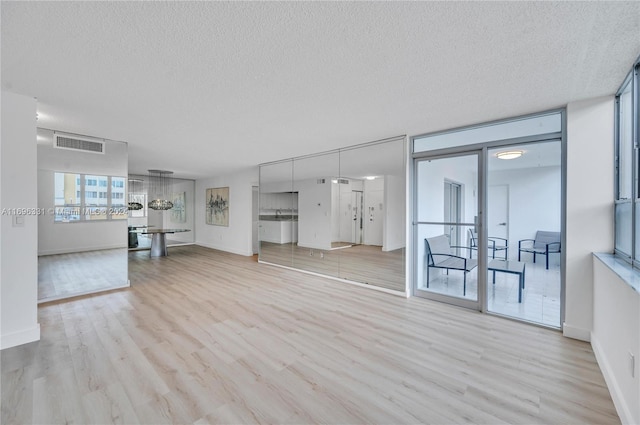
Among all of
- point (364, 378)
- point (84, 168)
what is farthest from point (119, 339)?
point (84, 168)

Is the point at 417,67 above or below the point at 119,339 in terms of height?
above

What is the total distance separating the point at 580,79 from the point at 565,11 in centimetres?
119

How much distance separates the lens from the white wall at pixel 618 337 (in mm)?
1597

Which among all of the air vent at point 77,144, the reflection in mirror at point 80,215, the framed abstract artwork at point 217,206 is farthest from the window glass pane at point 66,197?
the framed abstract artwork at point 217,206

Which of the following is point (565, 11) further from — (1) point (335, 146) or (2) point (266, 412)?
(1) point (335, 146)

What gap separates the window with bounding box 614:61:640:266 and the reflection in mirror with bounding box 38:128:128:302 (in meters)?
6.41

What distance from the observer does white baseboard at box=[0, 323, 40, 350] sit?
2629mm

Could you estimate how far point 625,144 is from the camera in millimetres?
2527

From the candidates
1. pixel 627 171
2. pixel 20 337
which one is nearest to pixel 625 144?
pixel 627 171

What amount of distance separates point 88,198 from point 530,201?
6.86 meters

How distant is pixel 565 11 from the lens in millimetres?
1560

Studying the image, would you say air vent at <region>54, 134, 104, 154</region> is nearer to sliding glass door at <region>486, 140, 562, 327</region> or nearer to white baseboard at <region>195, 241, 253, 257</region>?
white baseboard at <region>195, 241, 253, 257</region>

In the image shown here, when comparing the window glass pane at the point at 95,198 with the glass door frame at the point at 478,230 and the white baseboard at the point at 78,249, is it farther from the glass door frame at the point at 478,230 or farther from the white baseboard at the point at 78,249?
the glass door frame at the point at 478,230

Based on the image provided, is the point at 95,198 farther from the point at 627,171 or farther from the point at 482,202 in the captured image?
the point at 627,171
